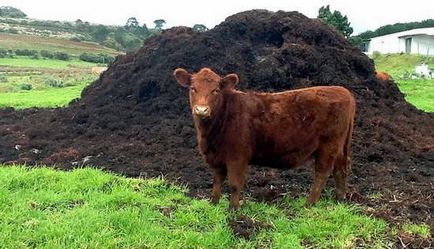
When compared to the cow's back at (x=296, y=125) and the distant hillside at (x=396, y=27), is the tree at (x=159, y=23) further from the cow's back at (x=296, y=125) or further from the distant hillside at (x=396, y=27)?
the cow's back at (x=296, y=125)

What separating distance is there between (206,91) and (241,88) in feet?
19.9

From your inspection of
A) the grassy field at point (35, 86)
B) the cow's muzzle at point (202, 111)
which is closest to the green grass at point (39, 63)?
the grassy field at point (35, 86)

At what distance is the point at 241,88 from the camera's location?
42.4ft

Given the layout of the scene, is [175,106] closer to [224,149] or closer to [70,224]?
[224,149]

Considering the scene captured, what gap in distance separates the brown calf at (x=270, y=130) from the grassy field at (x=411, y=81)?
38.1 feet

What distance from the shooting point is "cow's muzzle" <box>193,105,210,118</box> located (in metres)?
6.65

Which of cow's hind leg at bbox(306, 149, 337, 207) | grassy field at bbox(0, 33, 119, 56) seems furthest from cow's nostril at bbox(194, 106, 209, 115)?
grassy field at bbox(0, 33, 119, 56)

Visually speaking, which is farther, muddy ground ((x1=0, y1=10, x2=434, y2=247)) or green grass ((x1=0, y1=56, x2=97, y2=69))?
green grass ((x1=0, y1=56, x2=97, y2=69))

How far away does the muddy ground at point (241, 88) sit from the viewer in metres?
8.77

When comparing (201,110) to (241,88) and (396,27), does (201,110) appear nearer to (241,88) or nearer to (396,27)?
(241,88)

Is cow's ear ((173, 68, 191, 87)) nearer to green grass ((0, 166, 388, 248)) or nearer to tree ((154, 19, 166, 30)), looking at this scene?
green grass ((0, 166, 388, 248))

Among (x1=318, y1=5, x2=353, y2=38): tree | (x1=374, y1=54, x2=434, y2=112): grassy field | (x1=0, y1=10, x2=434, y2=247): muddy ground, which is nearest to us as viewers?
(x1=0, y1=10, x2=434, y2=247): muddy ground

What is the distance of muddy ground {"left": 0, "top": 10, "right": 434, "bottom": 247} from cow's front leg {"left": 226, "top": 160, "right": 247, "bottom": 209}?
735 mm

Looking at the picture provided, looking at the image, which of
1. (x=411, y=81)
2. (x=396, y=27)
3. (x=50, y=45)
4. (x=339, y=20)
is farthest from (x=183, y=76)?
(x=396, y=27)
